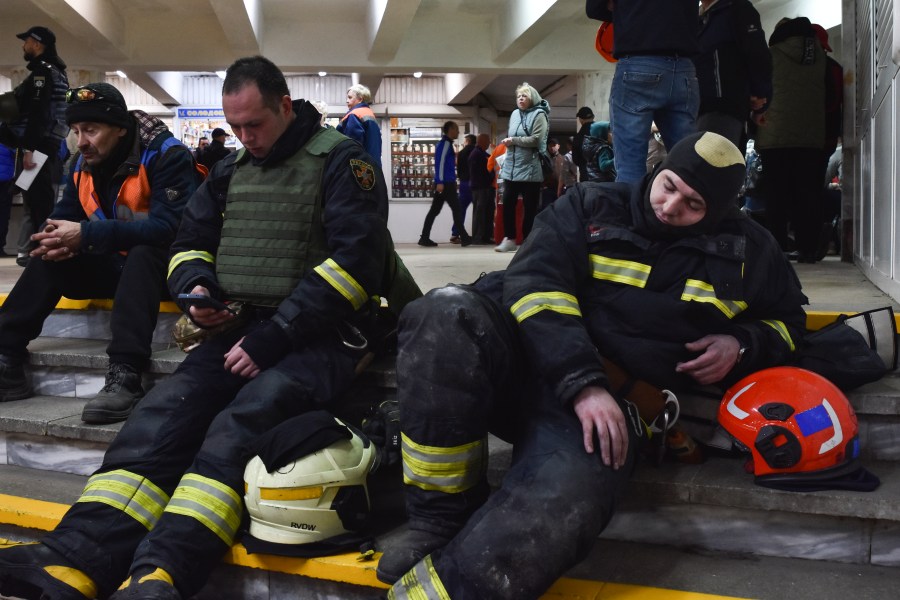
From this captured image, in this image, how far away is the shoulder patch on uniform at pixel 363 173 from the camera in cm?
277

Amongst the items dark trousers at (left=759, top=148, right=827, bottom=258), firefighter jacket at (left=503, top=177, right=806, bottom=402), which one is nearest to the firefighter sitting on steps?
firefighter jacket at (left=503, top=177, right=806, bottom=402)

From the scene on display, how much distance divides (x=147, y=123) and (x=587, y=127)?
17.3 ft

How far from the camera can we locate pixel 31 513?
2664mm

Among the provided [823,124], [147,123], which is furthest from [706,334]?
[823,124]

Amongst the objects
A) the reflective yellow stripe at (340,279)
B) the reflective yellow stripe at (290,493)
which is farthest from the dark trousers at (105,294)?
the reflective yellow stripe at (290,493)

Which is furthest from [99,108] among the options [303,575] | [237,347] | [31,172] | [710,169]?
[31,172]

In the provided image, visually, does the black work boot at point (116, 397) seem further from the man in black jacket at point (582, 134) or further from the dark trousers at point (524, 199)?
the dark trousers at point (524, 199)

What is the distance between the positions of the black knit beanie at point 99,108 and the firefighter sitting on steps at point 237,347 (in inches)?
23.3

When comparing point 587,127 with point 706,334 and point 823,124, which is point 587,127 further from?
point 706,334

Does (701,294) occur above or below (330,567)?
above

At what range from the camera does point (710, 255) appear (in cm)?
229

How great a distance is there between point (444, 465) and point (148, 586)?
799 mm


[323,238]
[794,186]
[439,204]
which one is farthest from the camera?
[439,204]

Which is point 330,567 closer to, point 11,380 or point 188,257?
point 188,257
